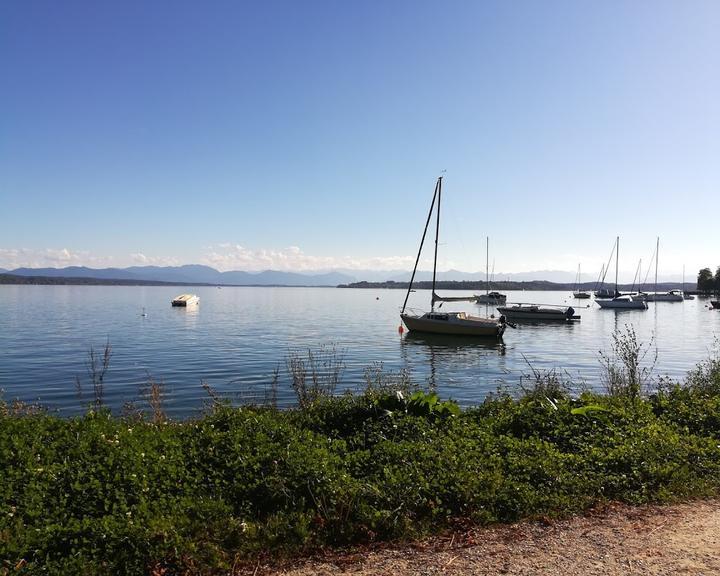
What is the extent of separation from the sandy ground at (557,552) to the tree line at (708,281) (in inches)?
6553

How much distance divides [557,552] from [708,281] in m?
172

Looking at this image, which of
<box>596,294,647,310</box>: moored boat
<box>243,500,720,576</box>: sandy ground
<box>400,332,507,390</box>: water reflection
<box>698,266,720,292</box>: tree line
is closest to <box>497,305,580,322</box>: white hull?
<box>400,332,507,390</box>: water reflection

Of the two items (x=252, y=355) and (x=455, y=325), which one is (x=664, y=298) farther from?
(x=252, y=355)

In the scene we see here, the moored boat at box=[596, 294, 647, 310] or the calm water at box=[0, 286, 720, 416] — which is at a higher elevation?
the moored boat at box=[596, 294, 647, 310]

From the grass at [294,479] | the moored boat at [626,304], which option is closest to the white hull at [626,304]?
the moored boat at [626,304]

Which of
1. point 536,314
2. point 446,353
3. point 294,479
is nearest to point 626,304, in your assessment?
point 536,314

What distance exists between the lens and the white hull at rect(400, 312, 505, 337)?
133 ft

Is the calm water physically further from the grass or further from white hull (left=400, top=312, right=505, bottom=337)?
the grass

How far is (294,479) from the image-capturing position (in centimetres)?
598

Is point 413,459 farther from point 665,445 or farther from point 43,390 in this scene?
point 43,390

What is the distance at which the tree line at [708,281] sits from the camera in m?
144

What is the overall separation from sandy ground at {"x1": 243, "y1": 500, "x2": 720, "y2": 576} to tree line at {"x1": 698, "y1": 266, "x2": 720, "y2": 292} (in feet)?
546

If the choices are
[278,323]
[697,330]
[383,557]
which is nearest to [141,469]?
[383,557]

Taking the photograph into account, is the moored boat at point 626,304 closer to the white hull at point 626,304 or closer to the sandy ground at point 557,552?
the white hull at point 626,304
